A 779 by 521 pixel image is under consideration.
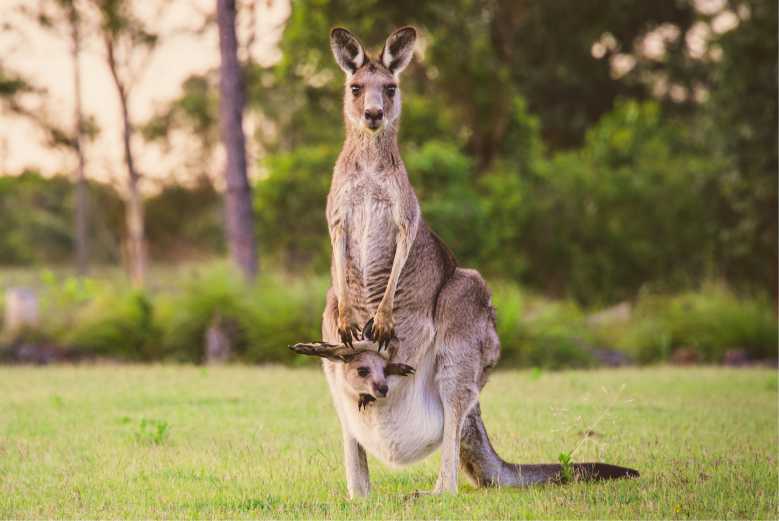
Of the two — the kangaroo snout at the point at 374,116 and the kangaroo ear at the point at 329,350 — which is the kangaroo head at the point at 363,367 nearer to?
the kangaroo ear at the point at 329,350

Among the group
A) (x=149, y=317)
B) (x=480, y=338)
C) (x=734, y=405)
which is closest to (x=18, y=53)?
(x=149, y=317)

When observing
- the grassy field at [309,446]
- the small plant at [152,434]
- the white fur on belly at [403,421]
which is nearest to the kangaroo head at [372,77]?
the white fur on belly at [403,421]

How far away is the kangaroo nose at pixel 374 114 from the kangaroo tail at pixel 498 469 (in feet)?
5.58

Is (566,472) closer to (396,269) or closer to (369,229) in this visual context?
(396,269)

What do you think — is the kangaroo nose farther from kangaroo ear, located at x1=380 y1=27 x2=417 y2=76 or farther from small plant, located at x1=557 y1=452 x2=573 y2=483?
small plant, located at x1=557 y1=452 x2=573 y2=483

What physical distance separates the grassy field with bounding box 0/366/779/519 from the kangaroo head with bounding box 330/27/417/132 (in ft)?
6.88

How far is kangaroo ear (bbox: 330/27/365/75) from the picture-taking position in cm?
590

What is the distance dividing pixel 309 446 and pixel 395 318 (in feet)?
7.20

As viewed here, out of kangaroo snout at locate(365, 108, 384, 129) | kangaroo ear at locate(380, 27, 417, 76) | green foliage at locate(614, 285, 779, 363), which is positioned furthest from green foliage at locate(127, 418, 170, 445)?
green foliage at locate(614, 285, 779, 363)

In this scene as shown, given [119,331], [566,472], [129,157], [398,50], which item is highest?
[129,157]

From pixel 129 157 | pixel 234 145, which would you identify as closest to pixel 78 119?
pixel 129 157

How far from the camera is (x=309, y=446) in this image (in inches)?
296

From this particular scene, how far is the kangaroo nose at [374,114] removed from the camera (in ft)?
18.7

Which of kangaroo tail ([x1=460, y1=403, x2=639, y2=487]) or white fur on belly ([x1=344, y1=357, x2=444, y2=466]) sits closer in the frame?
white fur on belly ([x1=344, y1=357, x2=444, y2=466])
